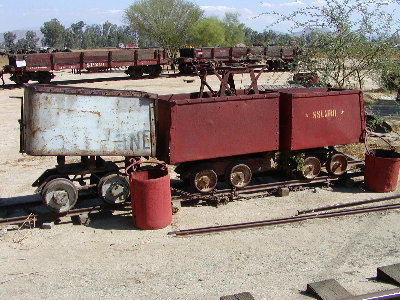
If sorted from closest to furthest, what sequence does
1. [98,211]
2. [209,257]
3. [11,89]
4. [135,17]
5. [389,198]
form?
[209,257] < [98,211] < [389,198] < [11,89] < [135,17]

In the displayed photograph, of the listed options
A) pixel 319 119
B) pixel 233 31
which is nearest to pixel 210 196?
pixel 319 119

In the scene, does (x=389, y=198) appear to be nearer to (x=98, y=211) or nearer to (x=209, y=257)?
(x=209, y=257)

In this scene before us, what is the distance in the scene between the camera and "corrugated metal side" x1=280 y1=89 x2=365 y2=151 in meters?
8.84

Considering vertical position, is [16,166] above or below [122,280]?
above

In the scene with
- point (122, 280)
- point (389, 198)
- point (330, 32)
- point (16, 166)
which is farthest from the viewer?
point (330, 32)

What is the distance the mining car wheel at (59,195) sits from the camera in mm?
7453

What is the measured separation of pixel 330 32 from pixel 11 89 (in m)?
19.7

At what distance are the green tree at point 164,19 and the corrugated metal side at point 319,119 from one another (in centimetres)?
4689

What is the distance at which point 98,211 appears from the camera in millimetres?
7867

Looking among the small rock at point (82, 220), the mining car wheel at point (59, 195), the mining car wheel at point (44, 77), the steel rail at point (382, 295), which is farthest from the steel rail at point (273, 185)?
the mining car wheel at point (44, 77)

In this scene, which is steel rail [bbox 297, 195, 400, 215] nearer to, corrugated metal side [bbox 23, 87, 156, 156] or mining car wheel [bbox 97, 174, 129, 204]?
corrugated metal side [bbox 23, 87, 156, 156]

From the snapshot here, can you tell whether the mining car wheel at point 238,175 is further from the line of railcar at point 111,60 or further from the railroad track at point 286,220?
the line of railcar at point 111,60

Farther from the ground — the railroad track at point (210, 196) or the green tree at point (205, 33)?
the green tree at point (205, 33)

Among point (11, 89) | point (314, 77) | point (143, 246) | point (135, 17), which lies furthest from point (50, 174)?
point (135, 17)
